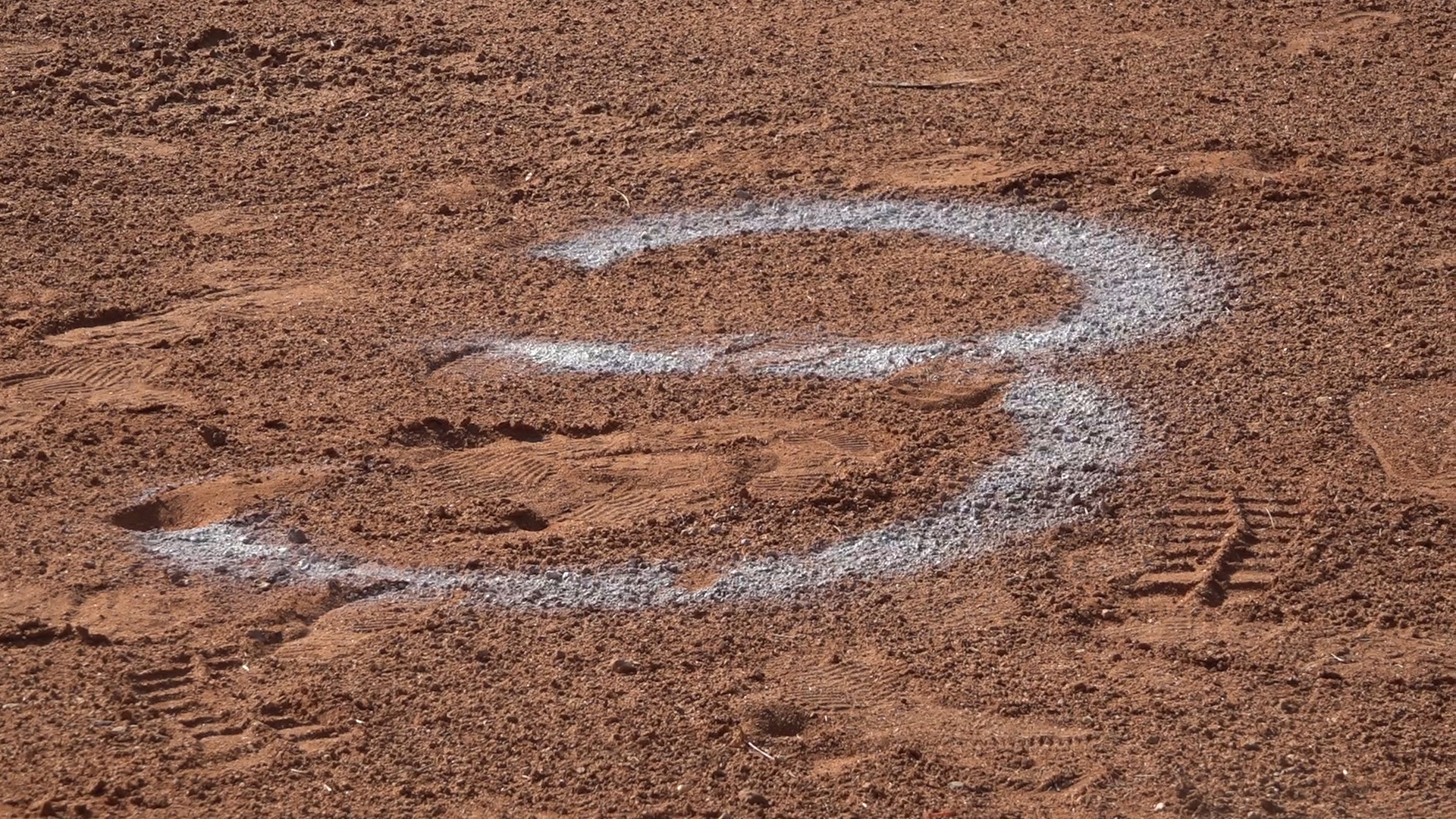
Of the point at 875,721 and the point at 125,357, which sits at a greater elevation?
the point at 125,357

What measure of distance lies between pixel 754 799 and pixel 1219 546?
1.58 metres

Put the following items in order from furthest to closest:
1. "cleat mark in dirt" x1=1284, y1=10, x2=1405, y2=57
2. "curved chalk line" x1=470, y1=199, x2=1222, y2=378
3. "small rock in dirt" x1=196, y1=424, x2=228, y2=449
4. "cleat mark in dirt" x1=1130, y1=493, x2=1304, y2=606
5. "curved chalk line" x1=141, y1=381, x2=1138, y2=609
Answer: "cleat mark in dirt" x1=1284, y1=10, x2=1405, y2=57
"curved chalk line" x1=470, y1=199, x2=1222, y2=378
"small rock in dirt" x1=196, y1=424, x2=228, y2=449
"curved chalk line" x1=141, y1=381, x2=1138, y2=609
"cleat mark in dirt" x1=1130, y1=493, x2=1304, y2=606

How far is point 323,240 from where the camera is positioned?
6.82 meters

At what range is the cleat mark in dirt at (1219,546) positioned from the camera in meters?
4.67

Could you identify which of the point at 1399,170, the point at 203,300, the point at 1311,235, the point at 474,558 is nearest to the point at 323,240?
the point at 203,300

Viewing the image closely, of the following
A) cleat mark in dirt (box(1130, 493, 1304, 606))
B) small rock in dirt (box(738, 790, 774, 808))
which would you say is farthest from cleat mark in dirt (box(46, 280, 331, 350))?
cleat mark in dirt (box(1130, 493, 1304, 606))

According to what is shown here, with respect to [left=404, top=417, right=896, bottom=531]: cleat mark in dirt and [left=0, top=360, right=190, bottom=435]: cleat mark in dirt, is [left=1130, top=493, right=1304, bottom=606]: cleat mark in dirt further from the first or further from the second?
[left=0, top=360, right=190, bottom=435]: cleat mark in dirt

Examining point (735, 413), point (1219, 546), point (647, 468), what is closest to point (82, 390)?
point (647, 468)

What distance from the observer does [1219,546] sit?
15.8 ft

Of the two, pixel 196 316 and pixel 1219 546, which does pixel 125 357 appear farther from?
pixel 1219 546

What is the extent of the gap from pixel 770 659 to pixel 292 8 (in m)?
5.54

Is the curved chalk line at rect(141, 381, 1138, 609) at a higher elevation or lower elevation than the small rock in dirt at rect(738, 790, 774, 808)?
higher

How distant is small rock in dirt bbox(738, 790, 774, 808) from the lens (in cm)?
397

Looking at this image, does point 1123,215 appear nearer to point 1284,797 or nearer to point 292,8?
point 1284,797
